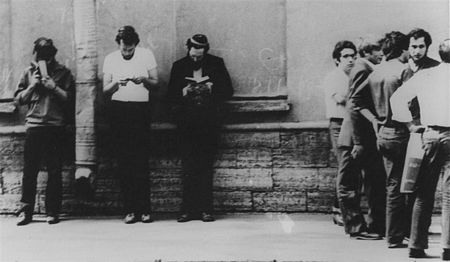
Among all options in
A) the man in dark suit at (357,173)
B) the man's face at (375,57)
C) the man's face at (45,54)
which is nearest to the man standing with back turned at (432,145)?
the man in dark suit at (357,173)

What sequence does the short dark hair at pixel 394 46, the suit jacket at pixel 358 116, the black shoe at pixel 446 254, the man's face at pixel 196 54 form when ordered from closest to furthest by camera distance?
the black shoe at pixel 446 254, the short dark hair at pixel 394 46, the suit jacket at pixel 358 116, the man's face at pixel 196 54

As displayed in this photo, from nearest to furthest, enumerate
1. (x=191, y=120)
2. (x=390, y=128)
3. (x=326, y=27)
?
(x=390, y=128) < (x=191, y=120) < (x=326, y=27)

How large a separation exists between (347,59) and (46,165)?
12.0 feet

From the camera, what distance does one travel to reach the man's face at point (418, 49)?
645cm

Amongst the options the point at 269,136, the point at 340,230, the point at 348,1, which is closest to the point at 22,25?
the point at 269,136

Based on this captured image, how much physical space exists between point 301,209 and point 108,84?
8.91 feet

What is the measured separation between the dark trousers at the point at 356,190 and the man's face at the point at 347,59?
3.35ft

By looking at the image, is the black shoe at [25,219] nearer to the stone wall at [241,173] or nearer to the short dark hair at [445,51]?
the stone wall at [241,173]

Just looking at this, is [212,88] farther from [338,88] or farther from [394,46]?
[394,46]

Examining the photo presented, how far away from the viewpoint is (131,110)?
27.2 feet

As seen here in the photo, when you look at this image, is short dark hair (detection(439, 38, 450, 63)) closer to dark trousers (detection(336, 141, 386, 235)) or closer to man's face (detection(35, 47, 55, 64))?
dark trousers (detection(336, 141, 386, 235))

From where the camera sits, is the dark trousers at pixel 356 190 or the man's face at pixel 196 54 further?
the man's face at pixel 196 54

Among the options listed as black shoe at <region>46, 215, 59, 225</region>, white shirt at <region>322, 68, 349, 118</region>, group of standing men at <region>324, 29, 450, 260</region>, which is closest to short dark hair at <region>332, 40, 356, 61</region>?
group of standing men at <region>324, 29, 450, 260</region>

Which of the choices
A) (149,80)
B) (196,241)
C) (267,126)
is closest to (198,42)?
(149,80)
